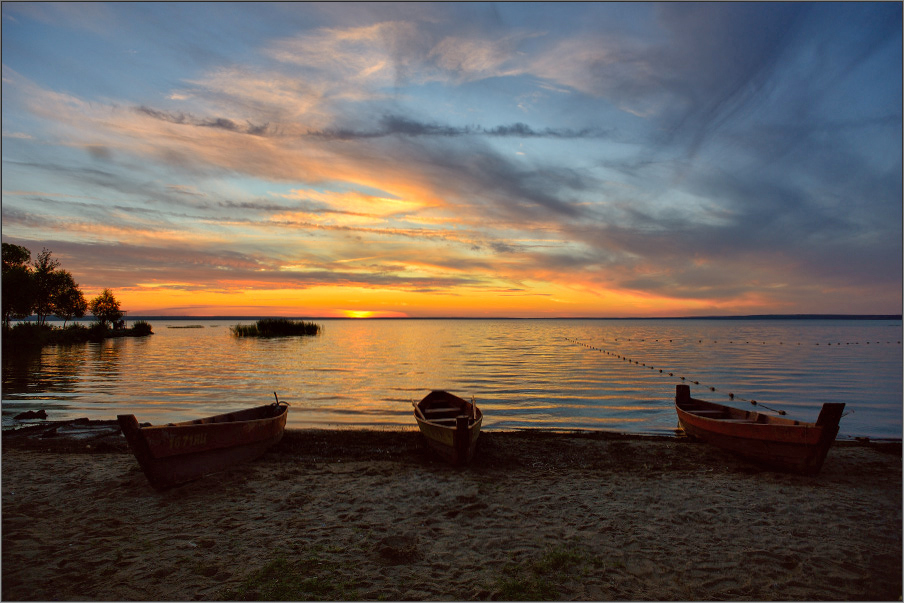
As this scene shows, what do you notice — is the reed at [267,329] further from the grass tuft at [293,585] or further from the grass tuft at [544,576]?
the grass tuft at [544,576]

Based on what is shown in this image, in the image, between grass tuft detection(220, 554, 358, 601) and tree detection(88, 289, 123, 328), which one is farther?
tree detection(88, 289, 123, 328)

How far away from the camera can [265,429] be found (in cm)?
1246

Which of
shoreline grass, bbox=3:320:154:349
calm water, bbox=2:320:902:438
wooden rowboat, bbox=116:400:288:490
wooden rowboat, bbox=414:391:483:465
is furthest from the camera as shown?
shoreline grass, bbox=3:320:154:349

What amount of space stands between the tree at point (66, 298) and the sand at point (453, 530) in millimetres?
65119

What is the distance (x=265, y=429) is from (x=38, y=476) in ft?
15.9

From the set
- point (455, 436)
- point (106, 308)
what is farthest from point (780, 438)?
point (106, 308)

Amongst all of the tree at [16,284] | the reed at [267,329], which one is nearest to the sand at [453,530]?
the tree at [16,284]

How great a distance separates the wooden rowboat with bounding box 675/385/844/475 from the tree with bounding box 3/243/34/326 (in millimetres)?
62514

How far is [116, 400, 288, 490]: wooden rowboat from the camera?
31.0 ft

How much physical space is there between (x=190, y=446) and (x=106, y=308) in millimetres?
90356

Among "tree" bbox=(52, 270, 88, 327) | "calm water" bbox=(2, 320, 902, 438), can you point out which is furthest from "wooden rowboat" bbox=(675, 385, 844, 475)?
"tree" bbox=(52, 270, 88, 327)

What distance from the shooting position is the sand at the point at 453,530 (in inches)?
249

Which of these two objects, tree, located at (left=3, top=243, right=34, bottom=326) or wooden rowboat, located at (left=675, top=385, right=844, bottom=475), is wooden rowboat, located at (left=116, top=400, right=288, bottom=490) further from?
tree, located at (left=3, top=243, right=34, bottom=326)

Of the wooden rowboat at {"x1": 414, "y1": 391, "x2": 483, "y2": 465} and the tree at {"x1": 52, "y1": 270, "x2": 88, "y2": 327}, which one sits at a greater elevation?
the tree at {"x1": 52, "y1": 270, "x2": 88, "y2": 327}
